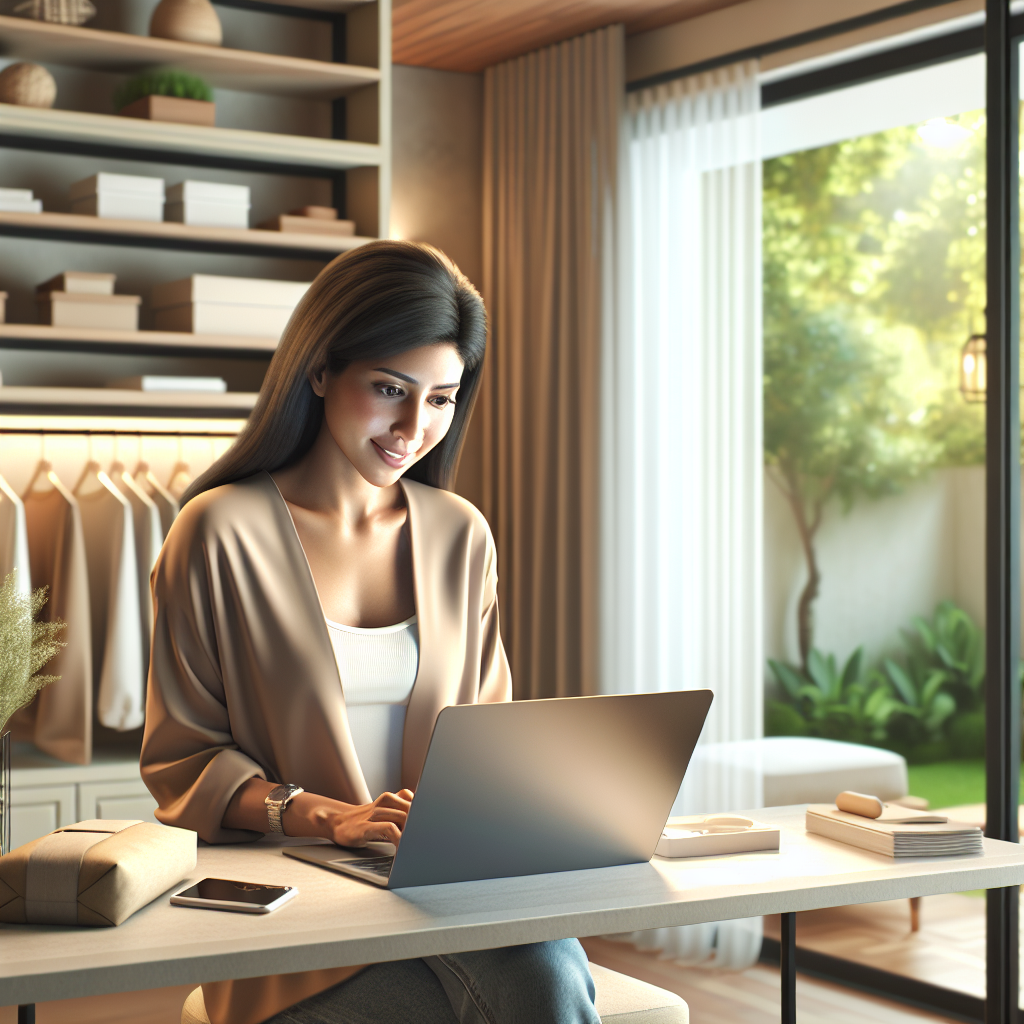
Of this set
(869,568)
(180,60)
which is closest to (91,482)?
(180,60)

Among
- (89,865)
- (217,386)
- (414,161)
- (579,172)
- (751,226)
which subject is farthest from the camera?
(414,161)

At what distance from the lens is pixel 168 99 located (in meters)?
3.48

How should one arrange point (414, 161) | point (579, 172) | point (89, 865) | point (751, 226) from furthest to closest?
point (414, 161), point (579, 172), point (751, 226), point (89, 865)

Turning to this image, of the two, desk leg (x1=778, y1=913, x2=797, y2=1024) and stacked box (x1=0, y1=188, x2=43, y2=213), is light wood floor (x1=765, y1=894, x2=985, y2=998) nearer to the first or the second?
desk leg (x1=778, y1=913, x2=797, y2=1024)

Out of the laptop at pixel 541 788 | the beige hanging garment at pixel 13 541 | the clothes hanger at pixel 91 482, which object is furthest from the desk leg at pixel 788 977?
the clothes hanger at pixel 91 482

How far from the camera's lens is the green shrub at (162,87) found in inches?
139

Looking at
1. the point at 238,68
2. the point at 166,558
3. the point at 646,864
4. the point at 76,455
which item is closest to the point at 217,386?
the point at 76,455

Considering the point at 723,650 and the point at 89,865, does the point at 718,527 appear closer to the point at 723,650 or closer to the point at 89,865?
the point at 723,650

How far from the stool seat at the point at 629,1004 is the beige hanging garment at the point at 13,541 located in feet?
5.66

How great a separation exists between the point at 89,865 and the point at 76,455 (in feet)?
8.75

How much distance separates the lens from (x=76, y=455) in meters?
3.74

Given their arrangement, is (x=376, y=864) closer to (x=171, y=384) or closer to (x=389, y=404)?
(x=389, y=404)

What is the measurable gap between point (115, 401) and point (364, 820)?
2.20 metres

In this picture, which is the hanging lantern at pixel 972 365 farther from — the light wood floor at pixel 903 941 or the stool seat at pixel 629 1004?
the stool seat at pixel 629 1004
